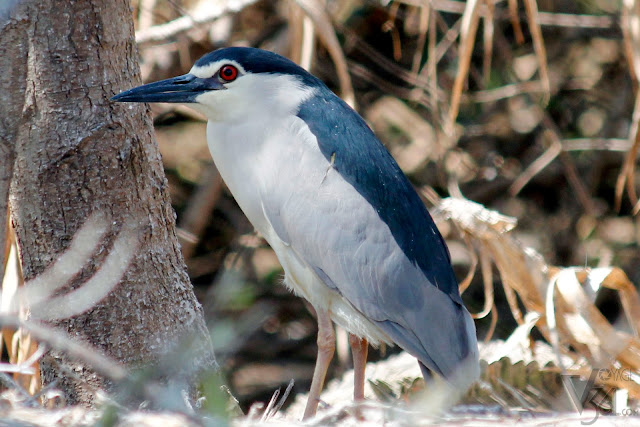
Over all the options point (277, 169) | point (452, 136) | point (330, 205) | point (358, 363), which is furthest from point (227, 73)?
point (452, 136)

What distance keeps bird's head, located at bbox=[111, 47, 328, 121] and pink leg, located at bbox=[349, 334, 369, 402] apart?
79cm

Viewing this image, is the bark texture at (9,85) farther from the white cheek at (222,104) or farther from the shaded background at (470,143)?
the shaded background at (470,143)

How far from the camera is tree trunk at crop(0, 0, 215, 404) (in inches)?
76.3

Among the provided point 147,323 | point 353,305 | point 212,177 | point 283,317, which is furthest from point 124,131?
point 283,317

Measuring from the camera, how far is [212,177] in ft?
14.5

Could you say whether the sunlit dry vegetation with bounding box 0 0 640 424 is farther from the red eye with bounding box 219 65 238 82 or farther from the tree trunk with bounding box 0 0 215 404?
the tree trunk with bounding box 0 0 215 404

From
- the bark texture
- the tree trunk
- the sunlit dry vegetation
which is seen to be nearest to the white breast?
the tree trunk

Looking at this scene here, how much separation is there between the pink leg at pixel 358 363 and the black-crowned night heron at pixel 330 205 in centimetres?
2

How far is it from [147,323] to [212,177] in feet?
7.97

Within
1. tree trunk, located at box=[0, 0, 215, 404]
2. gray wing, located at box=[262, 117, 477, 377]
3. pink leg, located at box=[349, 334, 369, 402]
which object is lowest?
pink leg, located at box=[349, 334, 369, 402]

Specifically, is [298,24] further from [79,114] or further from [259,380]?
[259,380]

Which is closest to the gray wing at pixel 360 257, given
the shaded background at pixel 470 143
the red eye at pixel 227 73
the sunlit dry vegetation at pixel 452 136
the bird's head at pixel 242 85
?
the bird's head at pixel 242 85

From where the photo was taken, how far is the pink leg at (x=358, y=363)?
260 cm

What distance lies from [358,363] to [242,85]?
3.17 ft
